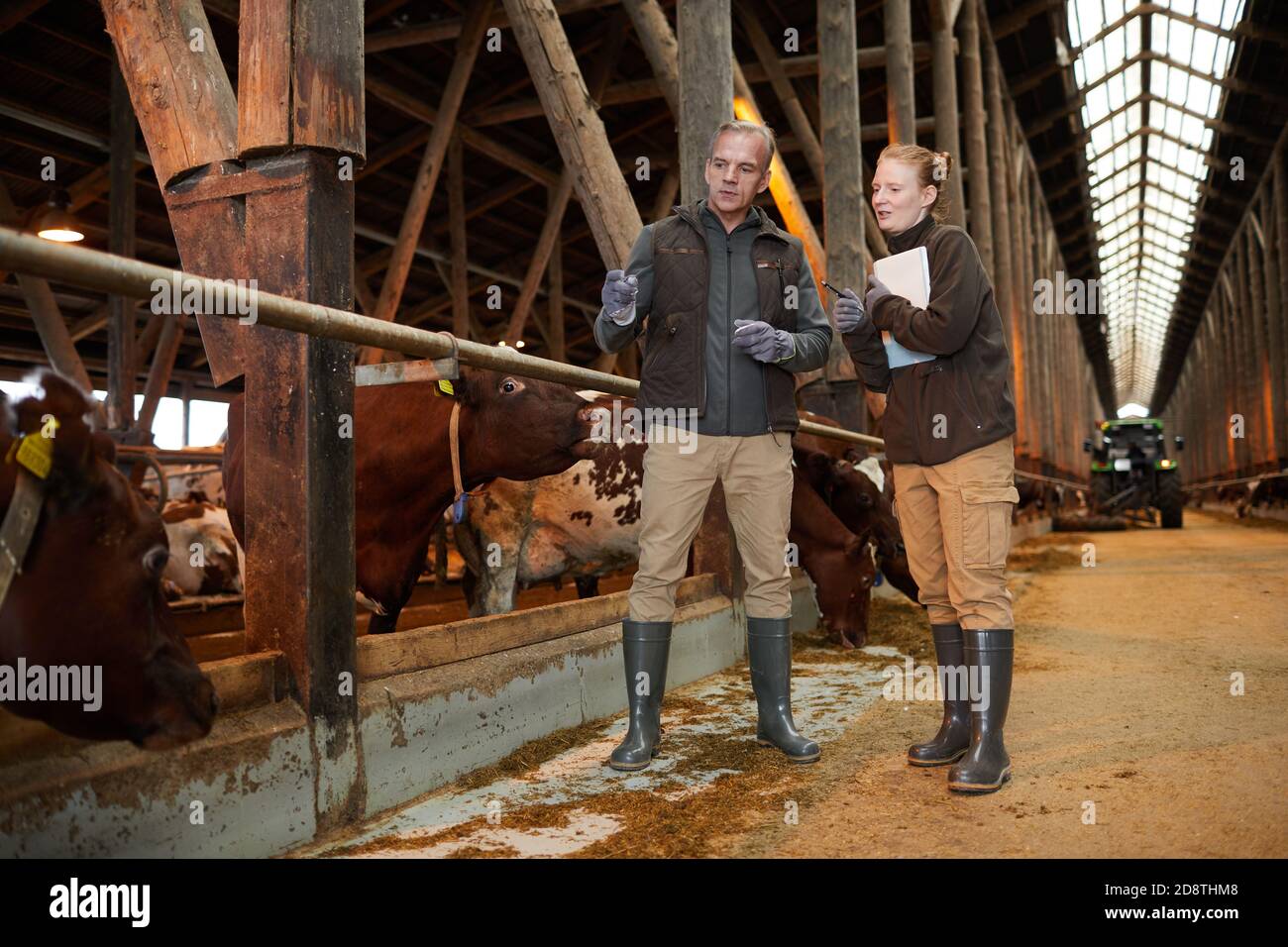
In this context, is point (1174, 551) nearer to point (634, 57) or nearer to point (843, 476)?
point (843, 476)

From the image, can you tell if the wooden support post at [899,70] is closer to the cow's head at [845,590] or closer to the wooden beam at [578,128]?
the wooden beam at [578,128]

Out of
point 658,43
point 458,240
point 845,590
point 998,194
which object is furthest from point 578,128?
point 998,194

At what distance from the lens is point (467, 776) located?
266 centimetres

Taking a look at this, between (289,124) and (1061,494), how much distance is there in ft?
80.5

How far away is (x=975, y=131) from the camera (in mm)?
14953

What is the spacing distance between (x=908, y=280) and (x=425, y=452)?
1.93m

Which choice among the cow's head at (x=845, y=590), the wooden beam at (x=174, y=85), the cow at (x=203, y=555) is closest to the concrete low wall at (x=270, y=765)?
the wooden beam at (x=174, y=85)

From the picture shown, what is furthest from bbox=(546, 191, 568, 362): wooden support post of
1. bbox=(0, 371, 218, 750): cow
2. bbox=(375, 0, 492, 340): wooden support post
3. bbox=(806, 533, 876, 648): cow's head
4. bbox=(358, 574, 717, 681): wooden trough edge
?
bbox=(0, 371, 218, 750): cow

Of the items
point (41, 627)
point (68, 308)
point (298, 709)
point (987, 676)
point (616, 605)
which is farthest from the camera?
point (68, 308)

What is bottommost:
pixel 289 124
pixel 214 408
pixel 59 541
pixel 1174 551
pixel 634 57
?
pixel 1174 551

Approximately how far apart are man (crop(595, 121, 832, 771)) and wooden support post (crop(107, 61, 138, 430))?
293 inches

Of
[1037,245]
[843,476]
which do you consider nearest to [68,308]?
[843,476]

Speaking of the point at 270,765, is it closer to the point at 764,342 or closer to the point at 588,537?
the point at 764,342

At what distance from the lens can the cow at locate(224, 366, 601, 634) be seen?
3.78m
